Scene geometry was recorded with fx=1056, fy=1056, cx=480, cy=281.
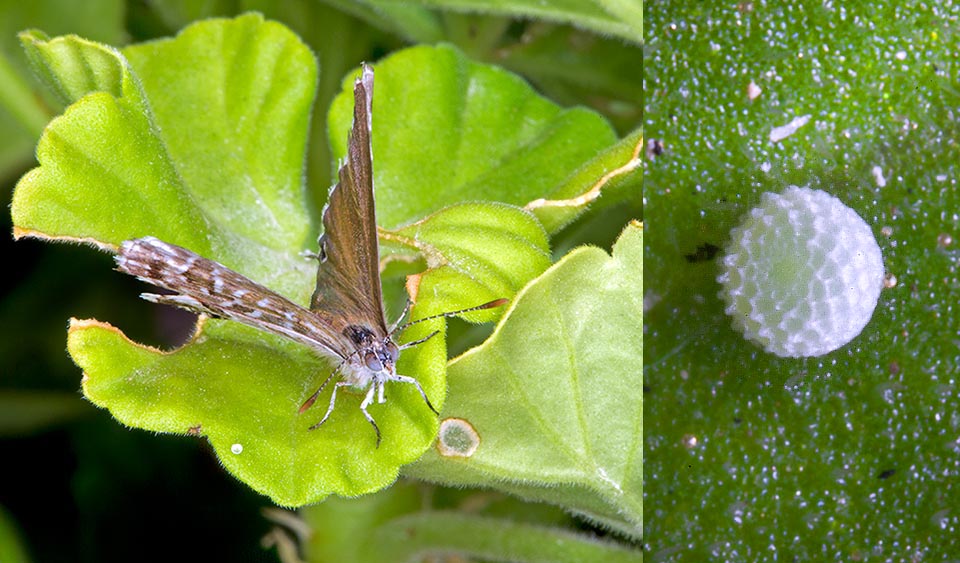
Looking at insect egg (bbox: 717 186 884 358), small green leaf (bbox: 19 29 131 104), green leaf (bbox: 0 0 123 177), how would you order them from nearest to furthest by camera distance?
insect egg (bbox: 717 186 884 358) < small green leaf (bbox: 19 29 131 104) < green leaf (bbox: 0 0 123 177)

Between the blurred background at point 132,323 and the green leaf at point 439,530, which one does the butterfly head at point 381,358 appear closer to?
the green leaf at point 439,530

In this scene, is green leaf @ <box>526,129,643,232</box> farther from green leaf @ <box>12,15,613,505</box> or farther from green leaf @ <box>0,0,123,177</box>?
green leaf @ <box>0,0,123,177</box>

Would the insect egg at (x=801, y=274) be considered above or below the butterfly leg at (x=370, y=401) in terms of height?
above

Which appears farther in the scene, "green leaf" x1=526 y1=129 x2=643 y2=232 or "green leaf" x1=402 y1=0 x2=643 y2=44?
"green leaf" x1=402 y1=0 x2=643 y2=44

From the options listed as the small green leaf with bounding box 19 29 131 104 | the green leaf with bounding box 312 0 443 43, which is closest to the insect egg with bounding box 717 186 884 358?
the small green leaf with bounding box 19 29 131 104

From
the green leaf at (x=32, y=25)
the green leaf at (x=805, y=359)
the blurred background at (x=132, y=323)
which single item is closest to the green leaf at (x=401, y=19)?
the blurred background at (x=132, y=323)

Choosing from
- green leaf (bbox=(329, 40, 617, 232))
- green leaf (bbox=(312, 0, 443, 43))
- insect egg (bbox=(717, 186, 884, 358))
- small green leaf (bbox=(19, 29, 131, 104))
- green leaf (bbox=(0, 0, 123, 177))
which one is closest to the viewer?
insect egg (bbox=(717, 186, 884, 358))

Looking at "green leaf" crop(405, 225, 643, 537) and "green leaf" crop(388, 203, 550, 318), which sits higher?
"green leaf" crop(388, 203, 550, 318)

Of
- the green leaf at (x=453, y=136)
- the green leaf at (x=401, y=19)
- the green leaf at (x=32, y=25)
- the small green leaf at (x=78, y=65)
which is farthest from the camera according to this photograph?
the green leaf at (x=32, y=25)
